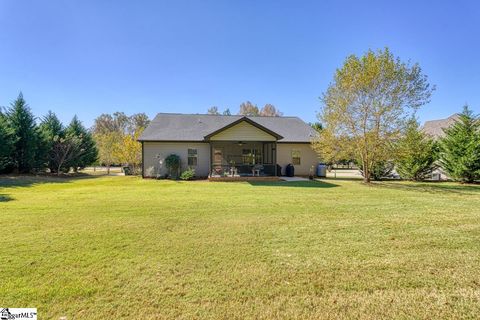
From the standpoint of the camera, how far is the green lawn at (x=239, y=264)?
2857 mm

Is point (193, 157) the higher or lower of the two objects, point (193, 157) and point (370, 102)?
the lower

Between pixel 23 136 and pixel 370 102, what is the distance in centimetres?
2696

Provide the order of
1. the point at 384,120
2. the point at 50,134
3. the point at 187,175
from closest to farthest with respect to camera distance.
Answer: the point at 384,120 < the point at 187,175 < the point at 50,134

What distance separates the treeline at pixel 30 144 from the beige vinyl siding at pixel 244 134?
15.1 m

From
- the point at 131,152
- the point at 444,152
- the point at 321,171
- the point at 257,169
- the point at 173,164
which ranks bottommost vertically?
the point at 321,171

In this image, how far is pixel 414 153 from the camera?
1552cm

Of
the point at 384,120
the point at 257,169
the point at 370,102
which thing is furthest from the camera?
the point at 257,169

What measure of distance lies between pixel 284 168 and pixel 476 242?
15.4 metres

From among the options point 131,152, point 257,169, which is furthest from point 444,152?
point 131,152

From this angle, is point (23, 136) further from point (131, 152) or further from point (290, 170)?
point (290, 170)

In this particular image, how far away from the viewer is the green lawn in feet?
9.37

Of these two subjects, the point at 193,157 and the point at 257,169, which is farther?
the point at 193,157

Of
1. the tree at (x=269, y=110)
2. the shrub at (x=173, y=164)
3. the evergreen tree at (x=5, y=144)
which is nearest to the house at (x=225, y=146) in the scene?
the shrub at (x=173, y=164)

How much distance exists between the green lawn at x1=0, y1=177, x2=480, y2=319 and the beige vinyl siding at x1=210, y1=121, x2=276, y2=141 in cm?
1029
